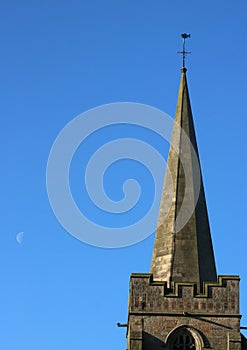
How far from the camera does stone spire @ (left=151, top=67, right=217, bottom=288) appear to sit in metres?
54.6

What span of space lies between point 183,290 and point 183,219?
3377mm

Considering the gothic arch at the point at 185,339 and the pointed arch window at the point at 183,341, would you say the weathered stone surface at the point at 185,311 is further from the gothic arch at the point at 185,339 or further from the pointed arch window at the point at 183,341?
the pointed arch window at the point at 183,341

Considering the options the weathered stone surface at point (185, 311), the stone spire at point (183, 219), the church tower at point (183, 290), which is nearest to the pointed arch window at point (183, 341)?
the church tower at point (183, 290)

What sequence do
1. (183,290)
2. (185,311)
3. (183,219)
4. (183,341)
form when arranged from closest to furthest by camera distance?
(183,341) < (185,311) < (183,290) < (183,219)

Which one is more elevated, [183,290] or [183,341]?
[183,290]

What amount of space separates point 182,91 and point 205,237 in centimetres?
725

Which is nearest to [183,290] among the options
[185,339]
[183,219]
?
[185,339]

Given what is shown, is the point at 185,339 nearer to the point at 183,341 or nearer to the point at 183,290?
the point at 183,341

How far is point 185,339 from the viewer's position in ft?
174

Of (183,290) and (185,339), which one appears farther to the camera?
(183,290)

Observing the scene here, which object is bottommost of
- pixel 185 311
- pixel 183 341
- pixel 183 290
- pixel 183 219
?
pixel 183 341

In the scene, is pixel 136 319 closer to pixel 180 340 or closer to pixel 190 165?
pixel 180 340

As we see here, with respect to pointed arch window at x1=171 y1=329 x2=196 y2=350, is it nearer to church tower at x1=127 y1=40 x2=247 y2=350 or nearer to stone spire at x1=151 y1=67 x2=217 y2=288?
church tower at x1=127 y1=40 x2=247 y2=350

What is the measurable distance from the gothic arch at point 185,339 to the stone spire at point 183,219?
2202 millimetres
